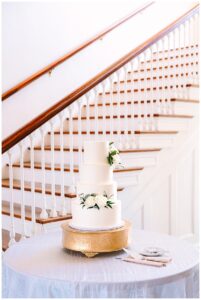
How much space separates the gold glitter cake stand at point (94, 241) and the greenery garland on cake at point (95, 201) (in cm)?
12

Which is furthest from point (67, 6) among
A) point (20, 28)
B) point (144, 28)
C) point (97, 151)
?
point (97, 151)

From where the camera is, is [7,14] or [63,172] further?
[7,14]

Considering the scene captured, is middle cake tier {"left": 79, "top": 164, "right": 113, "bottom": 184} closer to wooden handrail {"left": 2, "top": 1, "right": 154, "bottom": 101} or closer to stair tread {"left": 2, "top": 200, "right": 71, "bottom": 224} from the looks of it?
stair tread {"left": 2, "top": 200, "right": 71, "bottom": 224}

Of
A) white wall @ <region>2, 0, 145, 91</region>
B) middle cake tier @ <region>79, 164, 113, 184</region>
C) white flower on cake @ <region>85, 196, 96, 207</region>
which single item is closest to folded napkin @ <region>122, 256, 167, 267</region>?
white flower on cake @ <region>85, 196, 96, 207</region>

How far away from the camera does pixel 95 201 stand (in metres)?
2.04

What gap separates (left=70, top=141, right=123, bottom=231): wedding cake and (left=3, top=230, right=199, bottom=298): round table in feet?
0.50

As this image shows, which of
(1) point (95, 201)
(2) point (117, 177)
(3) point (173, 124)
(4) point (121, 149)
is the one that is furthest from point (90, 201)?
→ (3) point (173, 124)

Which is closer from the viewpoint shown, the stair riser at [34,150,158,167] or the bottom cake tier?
the bottom cake tier

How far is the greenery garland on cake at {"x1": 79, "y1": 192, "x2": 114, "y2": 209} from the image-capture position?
2025 mm

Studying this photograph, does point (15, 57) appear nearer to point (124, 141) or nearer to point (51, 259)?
point (124, 141)

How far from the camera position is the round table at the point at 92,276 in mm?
1713

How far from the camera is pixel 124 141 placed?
4.16 meters

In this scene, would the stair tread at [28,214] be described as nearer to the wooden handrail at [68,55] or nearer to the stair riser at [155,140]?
the stair riser at [155,140]

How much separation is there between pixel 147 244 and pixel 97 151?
54cm
